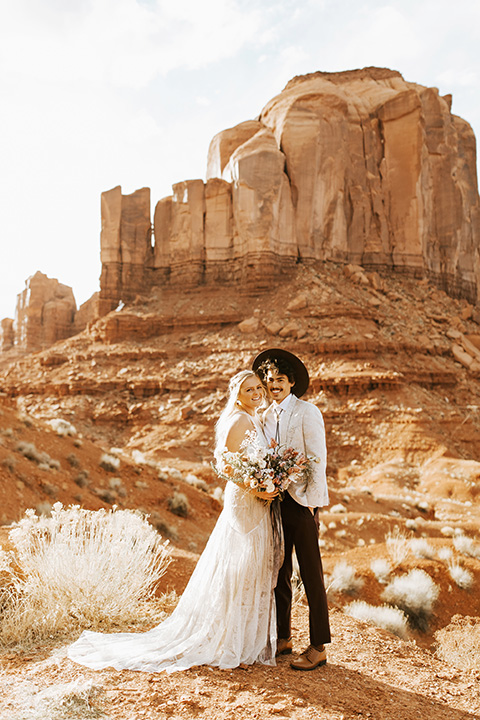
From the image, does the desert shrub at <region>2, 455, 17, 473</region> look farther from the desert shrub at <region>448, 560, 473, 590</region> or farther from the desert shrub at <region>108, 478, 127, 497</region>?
the desert shrub at <region>448, 560, 473, 590</region>

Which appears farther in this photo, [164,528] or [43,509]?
[164,528]

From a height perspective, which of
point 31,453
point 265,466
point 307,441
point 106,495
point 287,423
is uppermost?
point 287,423

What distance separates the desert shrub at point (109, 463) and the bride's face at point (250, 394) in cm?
1031

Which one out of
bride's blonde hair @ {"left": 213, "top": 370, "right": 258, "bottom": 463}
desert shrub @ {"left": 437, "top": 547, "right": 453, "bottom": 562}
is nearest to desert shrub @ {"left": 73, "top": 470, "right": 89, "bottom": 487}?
desert shrub @ {"left": 437, "top": 547, "right": 453, "bottom": 562}

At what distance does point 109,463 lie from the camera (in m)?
14.1

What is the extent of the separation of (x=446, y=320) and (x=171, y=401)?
1828 centimetres

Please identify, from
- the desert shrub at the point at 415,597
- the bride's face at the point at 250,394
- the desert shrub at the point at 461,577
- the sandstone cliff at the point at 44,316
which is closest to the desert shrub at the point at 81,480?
the desert shrub at the point at 415,597

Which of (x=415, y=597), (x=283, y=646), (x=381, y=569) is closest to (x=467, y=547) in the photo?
(x=381, y=569)

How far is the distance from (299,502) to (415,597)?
505 cm

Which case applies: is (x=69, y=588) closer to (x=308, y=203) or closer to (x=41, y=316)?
(x=308, y=203)

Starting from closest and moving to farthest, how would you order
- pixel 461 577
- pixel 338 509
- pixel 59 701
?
1. pixel 59 701
2. pixel 461 577
3. pixel 338 509

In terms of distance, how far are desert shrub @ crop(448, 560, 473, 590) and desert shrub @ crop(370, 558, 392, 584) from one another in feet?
3.40

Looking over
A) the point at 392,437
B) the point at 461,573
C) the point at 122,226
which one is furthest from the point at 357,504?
the point at 122,226

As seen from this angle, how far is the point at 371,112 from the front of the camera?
1614 inches
